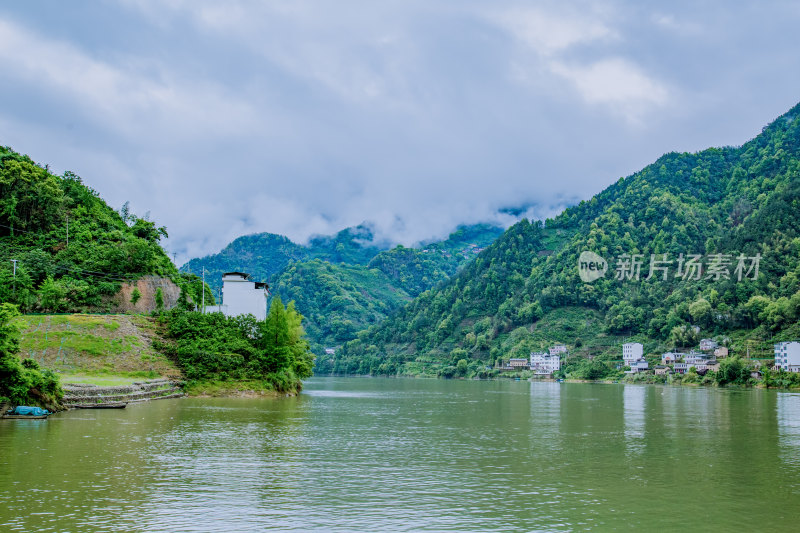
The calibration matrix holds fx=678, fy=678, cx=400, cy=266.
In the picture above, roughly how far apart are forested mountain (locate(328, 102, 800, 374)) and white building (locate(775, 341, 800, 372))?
10.4 metres

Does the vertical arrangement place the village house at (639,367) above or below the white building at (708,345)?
below

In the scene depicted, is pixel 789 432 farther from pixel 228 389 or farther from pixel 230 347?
pixel 230 347

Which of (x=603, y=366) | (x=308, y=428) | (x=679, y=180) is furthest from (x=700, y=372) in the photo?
(x=679, y=180)

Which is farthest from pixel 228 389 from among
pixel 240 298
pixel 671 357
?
pixel 671 357

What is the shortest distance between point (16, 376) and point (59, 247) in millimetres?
38120

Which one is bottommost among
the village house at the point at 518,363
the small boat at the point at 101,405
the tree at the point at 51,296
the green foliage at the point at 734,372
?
the village house at the point at 518,363

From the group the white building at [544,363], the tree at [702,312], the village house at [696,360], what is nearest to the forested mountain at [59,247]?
the village house at [696,360]

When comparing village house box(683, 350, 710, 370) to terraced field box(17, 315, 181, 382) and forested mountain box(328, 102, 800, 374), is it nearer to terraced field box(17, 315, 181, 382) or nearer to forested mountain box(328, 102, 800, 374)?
forested mountain box(328, 102, 800, 374)

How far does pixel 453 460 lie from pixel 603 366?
102 metres

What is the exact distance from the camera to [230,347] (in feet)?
184

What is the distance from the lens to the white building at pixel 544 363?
428 feet

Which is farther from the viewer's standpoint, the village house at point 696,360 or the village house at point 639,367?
the village house at point 639,367

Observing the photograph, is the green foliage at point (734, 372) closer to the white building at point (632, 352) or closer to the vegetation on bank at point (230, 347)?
the white building at point (632, 352)

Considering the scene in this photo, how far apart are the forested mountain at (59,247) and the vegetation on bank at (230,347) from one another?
8.26 m
